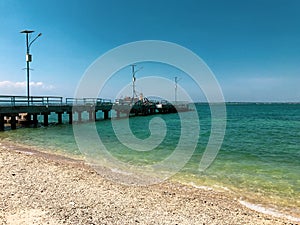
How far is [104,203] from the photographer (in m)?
5.95

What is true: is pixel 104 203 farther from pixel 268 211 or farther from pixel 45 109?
pixel 45 109

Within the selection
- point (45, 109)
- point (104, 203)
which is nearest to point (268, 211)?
point (104, 203)

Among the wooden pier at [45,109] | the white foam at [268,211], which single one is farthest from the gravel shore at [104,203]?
the wooden pier at [45,109]

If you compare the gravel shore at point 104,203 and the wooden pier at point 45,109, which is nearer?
the gravel shore at point 104,203

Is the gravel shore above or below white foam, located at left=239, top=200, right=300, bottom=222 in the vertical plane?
above

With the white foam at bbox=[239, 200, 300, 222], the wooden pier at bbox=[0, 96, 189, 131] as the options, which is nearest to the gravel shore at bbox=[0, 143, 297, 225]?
the white foam at bbox=[239, 200, 300, 222]

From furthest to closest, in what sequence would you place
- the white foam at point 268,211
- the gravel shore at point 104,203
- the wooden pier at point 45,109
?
the wooden pier at point 45,109, the white foam at point 268,211, the gravel shore at point 104,203

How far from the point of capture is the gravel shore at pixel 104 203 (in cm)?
512

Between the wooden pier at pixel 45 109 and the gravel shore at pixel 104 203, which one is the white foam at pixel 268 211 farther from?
the wooden pier at pixel 45 109

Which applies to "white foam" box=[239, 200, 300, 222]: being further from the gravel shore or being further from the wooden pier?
the wooden pier

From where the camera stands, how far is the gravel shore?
5.12 meters

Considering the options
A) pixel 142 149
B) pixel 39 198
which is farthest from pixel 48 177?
pixel 142 149

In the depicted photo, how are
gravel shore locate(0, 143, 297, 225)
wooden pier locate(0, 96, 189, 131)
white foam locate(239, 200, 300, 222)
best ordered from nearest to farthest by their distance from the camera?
1. gravel shore locate(0, 143, 297, 225)
2. white foam locate(239, 200, 300, 222)
3. wooden pier locate(0, 96, 189, 131)

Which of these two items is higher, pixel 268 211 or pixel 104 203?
pixel 104 203
